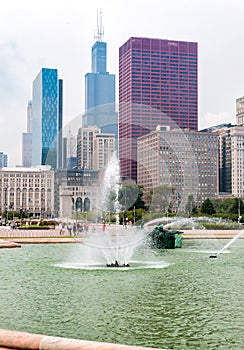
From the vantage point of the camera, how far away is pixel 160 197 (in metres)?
27.5

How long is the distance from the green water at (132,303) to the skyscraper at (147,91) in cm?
582

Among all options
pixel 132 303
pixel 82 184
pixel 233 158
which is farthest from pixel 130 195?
pixel 233 158

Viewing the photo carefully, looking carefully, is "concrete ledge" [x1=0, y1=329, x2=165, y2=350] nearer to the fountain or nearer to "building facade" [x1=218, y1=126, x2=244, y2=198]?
the fountain

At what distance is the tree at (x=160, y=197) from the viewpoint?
2585 cm

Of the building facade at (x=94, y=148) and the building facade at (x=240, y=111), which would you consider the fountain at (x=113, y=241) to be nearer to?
the building facade at (x=94, y=148)

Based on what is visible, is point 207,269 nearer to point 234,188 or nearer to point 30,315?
point 30,315

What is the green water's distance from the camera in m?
11.7

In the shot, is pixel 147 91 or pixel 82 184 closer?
pixel 82 184

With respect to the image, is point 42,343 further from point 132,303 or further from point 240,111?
point 240,111

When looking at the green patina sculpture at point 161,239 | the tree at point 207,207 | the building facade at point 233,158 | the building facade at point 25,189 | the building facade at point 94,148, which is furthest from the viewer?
the building facade at point 25,189

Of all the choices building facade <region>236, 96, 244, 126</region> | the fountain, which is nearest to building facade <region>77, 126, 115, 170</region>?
the fountain

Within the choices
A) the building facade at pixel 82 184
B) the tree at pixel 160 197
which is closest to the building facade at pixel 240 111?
the tree at pixel 160 197

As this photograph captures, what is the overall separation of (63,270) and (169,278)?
4.71m

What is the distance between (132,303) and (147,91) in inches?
1891
